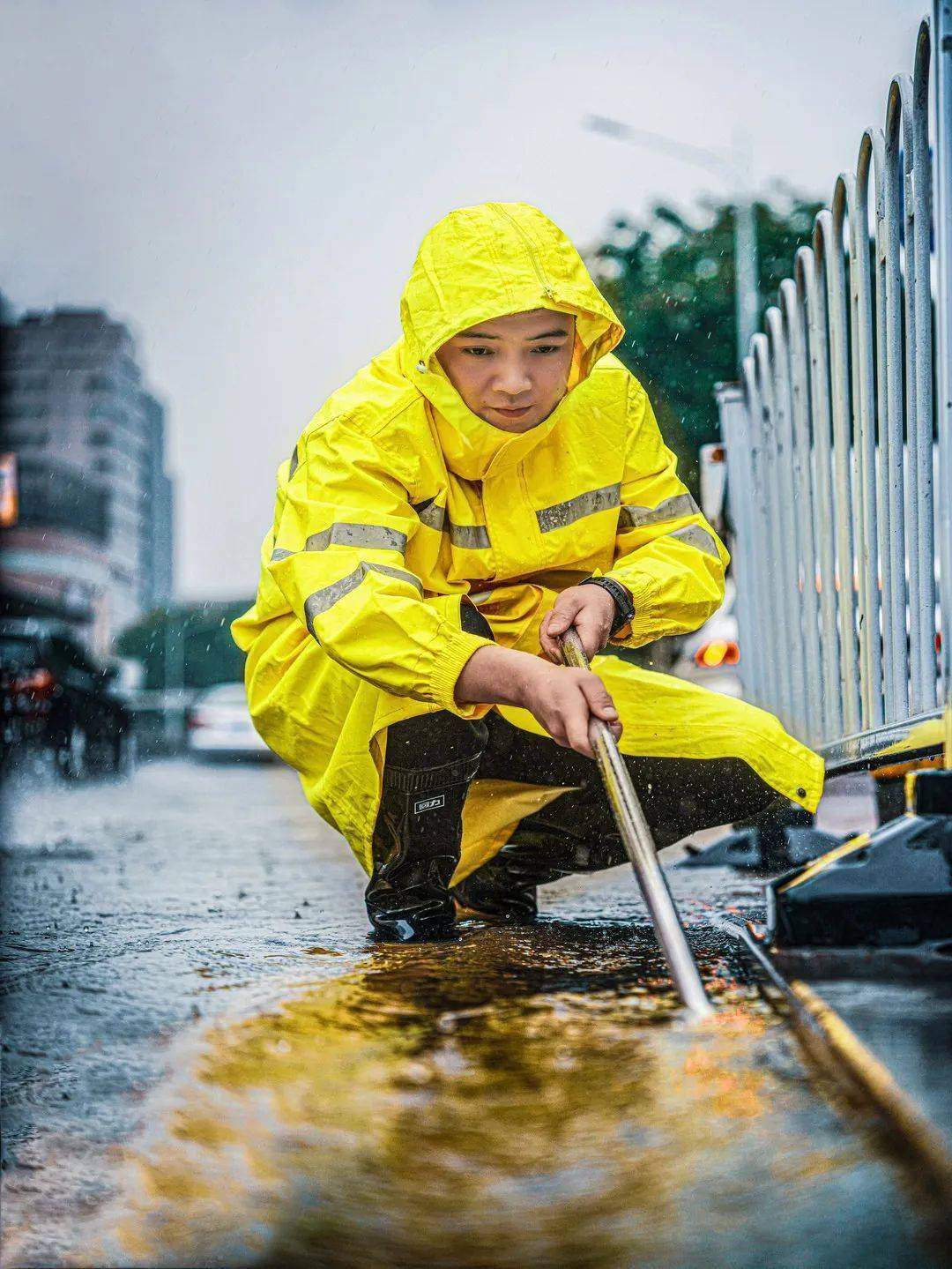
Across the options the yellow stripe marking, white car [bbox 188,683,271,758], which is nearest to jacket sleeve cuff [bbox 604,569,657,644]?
the yellow stripe marking

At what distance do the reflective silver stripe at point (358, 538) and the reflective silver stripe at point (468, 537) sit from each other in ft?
0.94

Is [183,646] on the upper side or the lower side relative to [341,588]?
upper

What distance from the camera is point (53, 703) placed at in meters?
13.1

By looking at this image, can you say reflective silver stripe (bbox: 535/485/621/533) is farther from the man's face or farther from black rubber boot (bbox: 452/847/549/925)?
black rubber boot (bbox: 452/847/549/925)

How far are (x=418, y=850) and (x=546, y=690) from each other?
68 centimetres

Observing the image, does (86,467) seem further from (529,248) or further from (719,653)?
(529,248)

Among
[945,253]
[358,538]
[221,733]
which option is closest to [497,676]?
[358,538]

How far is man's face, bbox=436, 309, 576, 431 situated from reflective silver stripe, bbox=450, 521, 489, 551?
24 cm

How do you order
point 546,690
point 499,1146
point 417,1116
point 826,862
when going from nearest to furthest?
point 499,1146, point 417,1116, point 826,862, point 546,690

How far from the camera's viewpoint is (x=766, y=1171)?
4.54 ft

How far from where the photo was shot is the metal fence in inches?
109

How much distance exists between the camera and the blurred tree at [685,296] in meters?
12.8

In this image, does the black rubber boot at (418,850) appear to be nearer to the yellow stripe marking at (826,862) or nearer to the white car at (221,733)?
the yellow stripe marking at (826,862)

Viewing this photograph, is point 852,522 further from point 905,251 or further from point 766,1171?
point 766,1171
